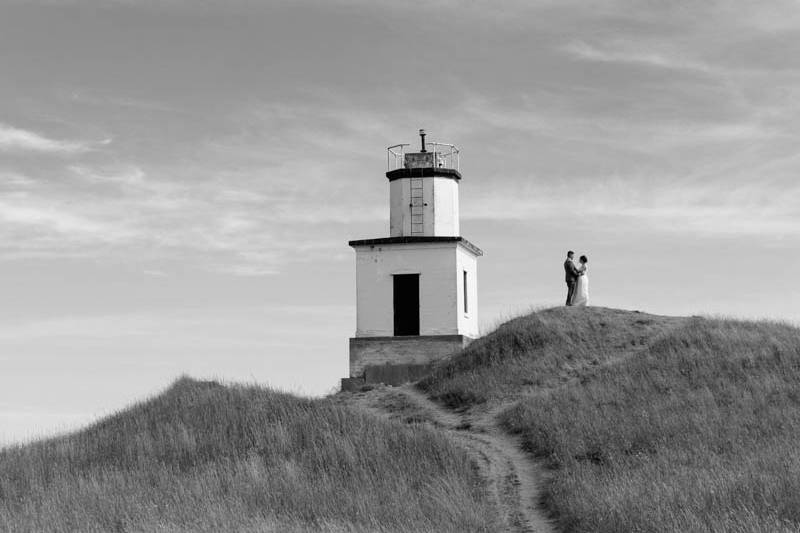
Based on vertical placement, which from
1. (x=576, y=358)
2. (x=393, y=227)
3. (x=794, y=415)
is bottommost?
(x=794, y=415)

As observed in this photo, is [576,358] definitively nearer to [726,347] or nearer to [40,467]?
[726,347]

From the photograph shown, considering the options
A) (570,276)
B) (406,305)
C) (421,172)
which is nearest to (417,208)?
(421,172)

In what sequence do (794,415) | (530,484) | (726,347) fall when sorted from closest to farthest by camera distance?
(530,484) → (794,415) → (726,347)

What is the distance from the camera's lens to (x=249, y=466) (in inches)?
666

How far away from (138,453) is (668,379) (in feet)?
38.3

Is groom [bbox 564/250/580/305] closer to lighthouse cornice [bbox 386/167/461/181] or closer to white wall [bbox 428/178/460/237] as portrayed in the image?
white wall [bbox 428/178/460/237]

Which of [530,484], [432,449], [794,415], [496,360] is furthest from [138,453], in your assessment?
[794,415]

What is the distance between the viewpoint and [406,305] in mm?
31641

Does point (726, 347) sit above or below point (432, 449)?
above

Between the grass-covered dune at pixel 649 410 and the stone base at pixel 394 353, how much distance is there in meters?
3.09

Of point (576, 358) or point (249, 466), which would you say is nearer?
point (249, 466)

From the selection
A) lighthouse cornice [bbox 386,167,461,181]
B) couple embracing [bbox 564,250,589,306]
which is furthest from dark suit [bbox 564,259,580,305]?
lighthouse cornice [bbox 386,167,461,181]

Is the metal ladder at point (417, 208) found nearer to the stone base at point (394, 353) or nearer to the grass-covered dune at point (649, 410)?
the stone base at point (394, 353)

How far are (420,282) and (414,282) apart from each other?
27cm
